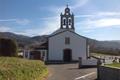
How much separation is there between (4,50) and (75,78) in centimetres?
1125

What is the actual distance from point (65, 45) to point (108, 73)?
41.4 m

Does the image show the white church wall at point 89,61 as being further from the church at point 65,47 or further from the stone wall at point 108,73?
the church at point 65,47

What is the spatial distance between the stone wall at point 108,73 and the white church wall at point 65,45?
38035 mm

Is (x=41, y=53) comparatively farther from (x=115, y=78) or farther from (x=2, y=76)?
(x=2, y=76)

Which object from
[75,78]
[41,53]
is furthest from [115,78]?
[41,53]

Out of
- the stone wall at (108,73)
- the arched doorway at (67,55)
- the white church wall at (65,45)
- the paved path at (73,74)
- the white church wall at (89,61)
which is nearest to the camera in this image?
the stone wall at (108,73)

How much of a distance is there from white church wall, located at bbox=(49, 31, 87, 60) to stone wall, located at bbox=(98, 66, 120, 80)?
38035 millimetres

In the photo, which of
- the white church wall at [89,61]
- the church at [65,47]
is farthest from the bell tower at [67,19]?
the white church wall at [89,61]

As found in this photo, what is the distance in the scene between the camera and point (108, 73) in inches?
957

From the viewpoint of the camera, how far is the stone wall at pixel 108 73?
2190cm

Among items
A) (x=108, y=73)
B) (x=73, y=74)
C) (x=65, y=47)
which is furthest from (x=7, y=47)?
(x=65, y=47)

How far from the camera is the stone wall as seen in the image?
21.9 meters

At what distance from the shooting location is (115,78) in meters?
22.2

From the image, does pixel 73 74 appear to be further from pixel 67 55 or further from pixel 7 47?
pixel 67 55
